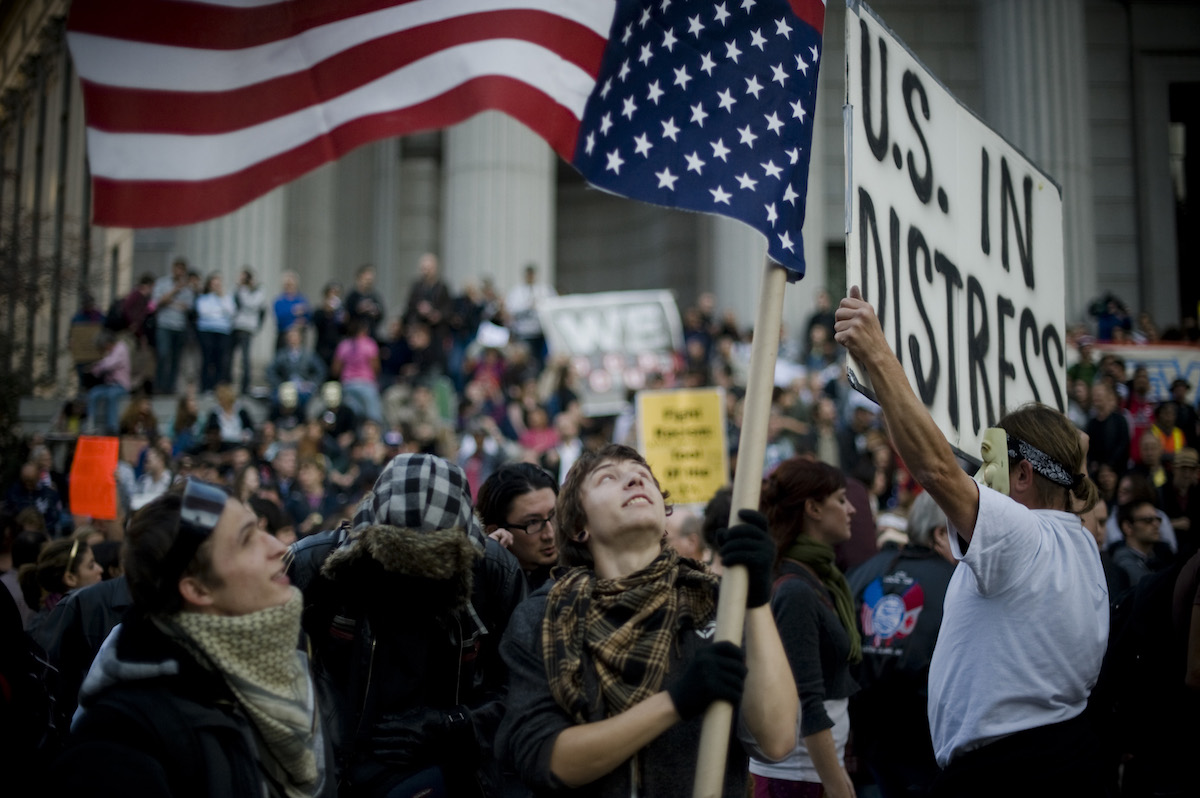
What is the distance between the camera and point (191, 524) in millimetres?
2746

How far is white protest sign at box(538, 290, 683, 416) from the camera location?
720 inches

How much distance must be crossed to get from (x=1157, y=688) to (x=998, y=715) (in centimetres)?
162

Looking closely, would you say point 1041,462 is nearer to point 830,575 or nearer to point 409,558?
point 830,575

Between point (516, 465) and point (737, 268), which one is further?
point (737, 268)

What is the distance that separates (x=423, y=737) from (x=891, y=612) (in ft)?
9.11

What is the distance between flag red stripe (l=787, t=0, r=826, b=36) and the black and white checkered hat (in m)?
1.86

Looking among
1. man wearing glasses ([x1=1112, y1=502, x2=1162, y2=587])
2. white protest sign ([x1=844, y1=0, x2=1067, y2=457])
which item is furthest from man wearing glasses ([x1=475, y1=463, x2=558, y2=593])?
man wearing glasses ([x1=1112, y1=502, x2=1162, y2=587])

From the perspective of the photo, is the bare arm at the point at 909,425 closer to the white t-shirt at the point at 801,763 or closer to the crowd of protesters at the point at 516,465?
the crowd of protesters at the point at 516,465

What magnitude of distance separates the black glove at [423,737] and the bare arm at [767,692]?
0.94 metres

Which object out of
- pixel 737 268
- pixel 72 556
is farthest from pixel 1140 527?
pixel 737 268

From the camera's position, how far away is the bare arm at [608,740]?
9.30ft

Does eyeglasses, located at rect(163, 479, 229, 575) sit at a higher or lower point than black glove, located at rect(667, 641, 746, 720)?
higher

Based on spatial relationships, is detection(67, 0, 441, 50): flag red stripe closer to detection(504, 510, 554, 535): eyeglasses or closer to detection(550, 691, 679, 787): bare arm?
detection(504, 510, 554, 535): eyeglasses

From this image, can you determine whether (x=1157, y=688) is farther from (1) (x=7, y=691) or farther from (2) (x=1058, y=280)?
(1) (x=7, y=691)
